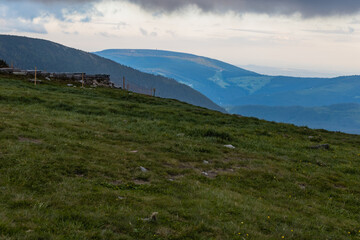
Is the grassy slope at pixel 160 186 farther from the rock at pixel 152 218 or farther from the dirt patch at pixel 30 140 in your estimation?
the rock at pixel 152 218

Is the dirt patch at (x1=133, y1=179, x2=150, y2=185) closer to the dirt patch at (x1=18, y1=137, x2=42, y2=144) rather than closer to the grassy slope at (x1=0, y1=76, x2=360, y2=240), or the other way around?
the grassy slope at (x1=0, y1=76, x2=360, y2=240)

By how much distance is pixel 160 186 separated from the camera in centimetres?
1211

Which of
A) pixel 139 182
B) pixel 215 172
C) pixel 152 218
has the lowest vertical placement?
pixel 215 172

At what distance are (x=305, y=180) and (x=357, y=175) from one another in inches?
189

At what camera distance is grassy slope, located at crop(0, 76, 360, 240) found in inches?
327

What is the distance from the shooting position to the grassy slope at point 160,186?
8312 millimetres

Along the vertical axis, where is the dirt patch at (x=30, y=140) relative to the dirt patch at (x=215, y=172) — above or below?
above

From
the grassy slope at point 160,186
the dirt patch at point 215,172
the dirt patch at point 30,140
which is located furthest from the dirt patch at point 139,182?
the dirt patch at point 30,140

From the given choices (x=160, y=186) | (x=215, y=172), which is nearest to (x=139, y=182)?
(x=160, y=186)

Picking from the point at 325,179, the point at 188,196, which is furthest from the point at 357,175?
the point at 188,196

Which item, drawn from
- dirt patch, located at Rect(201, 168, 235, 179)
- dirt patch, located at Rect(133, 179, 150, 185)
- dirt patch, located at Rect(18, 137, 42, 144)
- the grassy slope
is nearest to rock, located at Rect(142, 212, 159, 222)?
the grassy slope

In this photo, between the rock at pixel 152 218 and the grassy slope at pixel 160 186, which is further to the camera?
the rock at pixel 152 218

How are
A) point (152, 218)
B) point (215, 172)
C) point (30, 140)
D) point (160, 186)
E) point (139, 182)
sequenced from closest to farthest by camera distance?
point (152, 218)
point (160, 186)
point (139, 182)
point (30, 140)
point (215, 172)

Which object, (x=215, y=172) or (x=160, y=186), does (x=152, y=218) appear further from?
(x=215, y=172)
